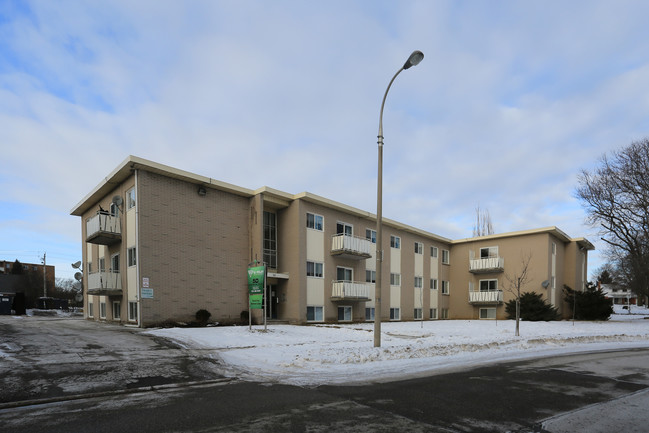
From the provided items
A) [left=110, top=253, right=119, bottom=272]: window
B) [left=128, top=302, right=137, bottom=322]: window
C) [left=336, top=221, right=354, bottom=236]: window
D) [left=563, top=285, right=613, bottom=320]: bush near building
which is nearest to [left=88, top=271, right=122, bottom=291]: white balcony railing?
A: [left=110, top=253, right=119, bottom=272]: window

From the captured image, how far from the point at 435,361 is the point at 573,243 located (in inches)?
1314

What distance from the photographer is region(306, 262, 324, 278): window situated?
24.6m

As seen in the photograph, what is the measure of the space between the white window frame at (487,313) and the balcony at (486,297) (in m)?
1.15

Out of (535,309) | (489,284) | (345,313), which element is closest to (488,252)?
(489,284)

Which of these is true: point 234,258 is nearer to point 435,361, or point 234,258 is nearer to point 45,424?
point 435,361

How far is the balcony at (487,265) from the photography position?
3369 cm

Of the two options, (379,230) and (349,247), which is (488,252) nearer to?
(349,247)

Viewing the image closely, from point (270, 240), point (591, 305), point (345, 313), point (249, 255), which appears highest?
point (270, 240)

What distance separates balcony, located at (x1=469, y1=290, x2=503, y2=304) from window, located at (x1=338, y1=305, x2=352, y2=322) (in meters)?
13.4

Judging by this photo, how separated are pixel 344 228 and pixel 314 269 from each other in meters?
4.02

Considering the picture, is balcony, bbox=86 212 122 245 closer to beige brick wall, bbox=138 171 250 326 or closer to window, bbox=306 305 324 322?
beige brick wall, bbox=138 171 250 326

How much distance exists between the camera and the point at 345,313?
88.1 feet

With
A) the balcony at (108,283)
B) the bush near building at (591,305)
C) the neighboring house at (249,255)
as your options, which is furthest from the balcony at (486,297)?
the balcony at (108,283)

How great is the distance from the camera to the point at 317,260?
82.5 ft
